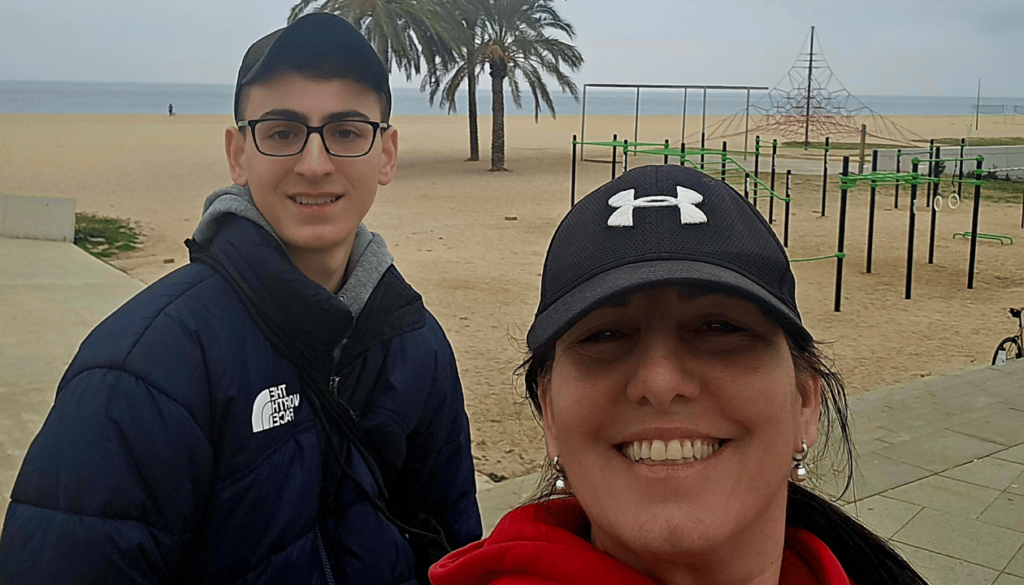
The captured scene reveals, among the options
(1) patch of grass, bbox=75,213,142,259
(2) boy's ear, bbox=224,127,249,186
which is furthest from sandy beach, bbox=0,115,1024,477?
(2) boy's ear, bbox=224,127,249,186

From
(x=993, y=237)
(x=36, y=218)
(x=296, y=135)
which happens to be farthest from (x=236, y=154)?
(x=993, y=237)

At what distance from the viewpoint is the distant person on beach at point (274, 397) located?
5.25ft

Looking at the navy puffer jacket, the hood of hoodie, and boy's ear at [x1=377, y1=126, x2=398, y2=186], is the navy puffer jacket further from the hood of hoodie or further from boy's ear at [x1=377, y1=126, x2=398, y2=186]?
boy's ear at [x1=377, y1=126, x2=398, y2=186]

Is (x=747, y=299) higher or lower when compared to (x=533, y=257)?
higher

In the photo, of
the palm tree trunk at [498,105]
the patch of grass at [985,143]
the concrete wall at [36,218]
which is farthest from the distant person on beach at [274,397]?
the patch of grass at [985,143]

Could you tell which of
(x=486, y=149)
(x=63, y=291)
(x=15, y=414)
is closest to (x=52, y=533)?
(x=15, y=414)

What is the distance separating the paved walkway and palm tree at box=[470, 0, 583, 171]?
70.4ft

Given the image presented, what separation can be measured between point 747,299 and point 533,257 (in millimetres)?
13405

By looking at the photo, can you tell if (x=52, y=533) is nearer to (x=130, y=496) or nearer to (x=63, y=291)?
(x=130, y=496)

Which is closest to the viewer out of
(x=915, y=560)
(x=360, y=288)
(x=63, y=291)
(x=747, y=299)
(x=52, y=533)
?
(x=747, y=299)

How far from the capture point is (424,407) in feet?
7.19

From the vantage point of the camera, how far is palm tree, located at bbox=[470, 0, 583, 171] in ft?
97.0

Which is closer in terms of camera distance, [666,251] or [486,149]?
[666,251]

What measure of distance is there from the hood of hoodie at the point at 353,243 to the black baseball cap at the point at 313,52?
0.63 ft
